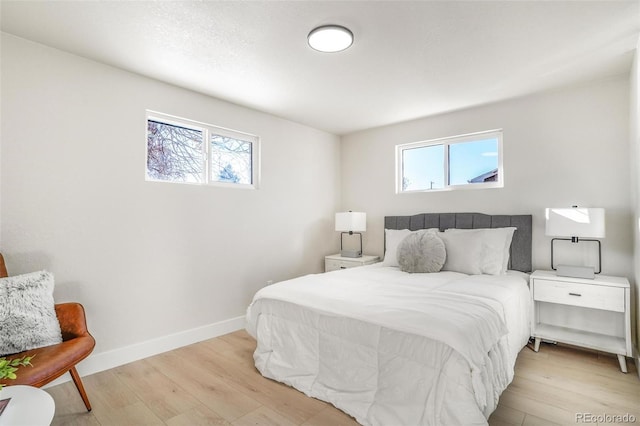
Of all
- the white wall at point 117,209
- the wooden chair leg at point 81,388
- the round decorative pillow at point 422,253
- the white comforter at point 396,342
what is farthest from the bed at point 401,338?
the wooden chair leg at point 81,388

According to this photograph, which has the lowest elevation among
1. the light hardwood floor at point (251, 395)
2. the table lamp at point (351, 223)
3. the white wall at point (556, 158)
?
the light hardwood floor at point (251, 395)

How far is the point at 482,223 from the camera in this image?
11.7 feet

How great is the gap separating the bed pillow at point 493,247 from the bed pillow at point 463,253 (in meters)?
0.02

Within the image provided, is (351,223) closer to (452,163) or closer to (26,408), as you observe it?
(452,163)

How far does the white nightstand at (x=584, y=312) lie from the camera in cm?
254

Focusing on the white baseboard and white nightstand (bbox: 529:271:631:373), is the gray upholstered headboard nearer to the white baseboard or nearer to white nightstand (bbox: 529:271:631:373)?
white nightstand (bbox: 529:271:631:373)

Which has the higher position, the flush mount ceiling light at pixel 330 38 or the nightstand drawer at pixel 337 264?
the flush mount ceiling light at pixel 330 38

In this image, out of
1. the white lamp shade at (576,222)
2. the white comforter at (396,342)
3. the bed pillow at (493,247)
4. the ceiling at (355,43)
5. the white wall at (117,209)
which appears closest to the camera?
the white comforter at (396,342)

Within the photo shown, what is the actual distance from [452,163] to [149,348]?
12.5 ft

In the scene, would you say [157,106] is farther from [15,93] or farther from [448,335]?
[448,335]

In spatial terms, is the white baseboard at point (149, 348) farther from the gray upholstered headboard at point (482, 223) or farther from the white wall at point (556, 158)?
the white wall at point (556, 158)

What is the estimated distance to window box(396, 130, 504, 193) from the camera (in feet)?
12.2

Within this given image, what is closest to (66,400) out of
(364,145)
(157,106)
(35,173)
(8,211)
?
(8,211)

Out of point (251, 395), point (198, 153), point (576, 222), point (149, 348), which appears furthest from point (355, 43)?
point (149, 348)
